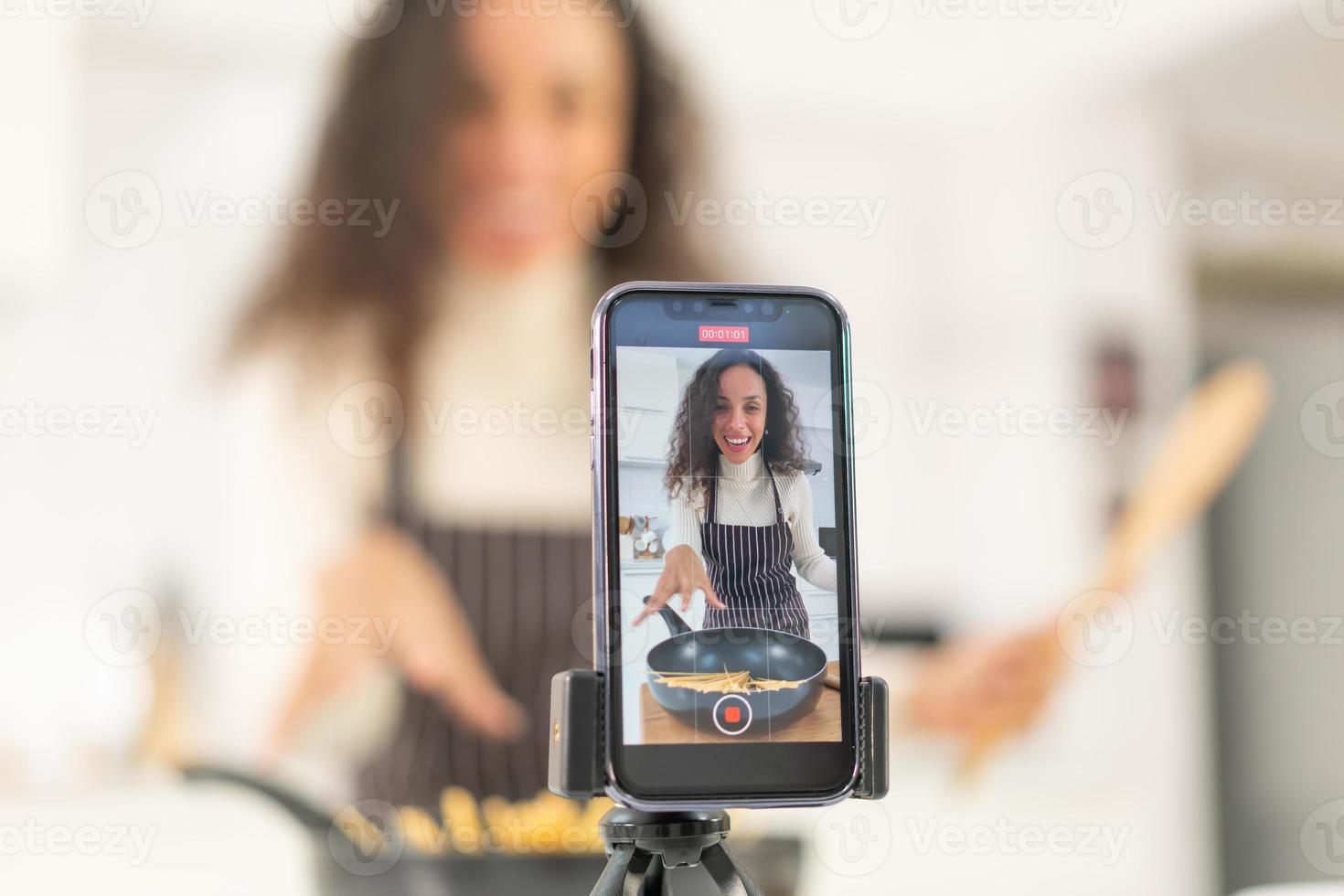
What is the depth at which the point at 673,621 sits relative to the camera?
30cm

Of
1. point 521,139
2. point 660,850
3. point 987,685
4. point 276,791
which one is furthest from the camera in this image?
point 987,685

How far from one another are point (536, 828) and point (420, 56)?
0.72 m

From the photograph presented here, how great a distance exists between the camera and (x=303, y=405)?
1017 mm

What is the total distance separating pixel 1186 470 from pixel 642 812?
1163 mm

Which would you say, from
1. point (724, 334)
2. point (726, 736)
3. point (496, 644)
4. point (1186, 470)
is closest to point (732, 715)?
point (726, 736)

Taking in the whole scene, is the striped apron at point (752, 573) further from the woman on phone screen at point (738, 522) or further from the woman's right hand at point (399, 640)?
the woman's right hand at point (399, 640)

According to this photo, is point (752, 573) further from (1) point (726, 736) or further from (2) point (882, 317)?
(2) point (882, 317)

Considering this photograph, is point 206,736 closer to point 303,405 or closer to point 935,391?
point 303,405

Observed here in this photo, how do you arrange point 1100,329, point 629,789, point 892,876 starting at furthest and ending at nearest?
point 1100,329 → point 892,876 → point 629,789

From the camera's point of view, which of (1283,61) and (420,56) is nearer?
(420,56)

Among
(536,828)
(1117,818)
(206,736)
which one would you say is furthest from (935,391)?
(206,736)

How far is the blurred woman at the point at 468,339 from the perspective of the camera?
1012 millimetres

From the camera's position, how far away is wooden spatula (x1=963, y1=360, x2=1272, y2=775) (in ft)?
4.07

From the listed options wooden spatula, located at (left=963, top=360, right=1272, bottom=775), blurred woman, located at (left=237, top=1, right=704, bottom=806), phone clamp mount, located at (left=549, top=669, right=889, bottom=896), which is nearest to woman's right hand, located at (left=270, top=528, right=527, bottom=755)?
blurred woman, located at (left=237, top=1, right=704, bottom=806)
